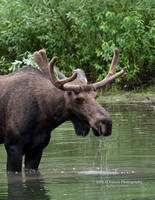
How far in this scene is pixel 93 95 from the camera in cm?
761

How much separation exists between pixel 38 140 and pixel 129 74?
10.7 m

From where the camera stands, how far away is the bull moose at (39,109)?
25.0ft

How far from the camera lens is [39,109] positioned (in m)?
7.84

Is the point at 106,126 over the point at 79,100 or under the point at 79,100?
under

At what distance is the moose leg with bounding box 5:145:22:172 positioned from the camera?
25.6 feet

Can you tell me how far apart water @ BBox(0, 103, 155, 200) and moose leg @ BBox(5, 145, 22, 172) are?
122 mm

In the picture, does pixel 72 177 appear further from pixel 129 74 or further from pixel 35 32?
pixel 35 32

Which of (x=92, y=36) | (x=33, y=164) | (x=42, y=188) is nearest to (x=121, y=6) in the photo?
(x=92, y=36)

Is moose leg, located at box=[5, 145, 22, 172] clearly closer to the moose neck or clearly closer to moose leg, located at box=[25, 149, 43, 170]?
moose leg, located at box=[25, 149, 43, 170]

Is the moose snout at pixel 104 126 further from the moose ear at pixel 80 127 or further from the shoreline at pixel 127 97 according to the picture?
the shoreline at pixel 127 97

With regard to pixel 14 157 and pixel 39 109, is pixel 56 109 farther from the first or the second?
pixel 14 157

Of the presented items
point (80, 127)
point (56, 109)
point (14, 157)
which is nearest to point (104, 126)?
point (80, 127)

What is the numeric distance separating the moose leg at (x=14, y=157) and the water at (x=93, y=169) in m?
0.12

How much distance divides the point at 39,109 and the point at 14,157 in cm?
70
